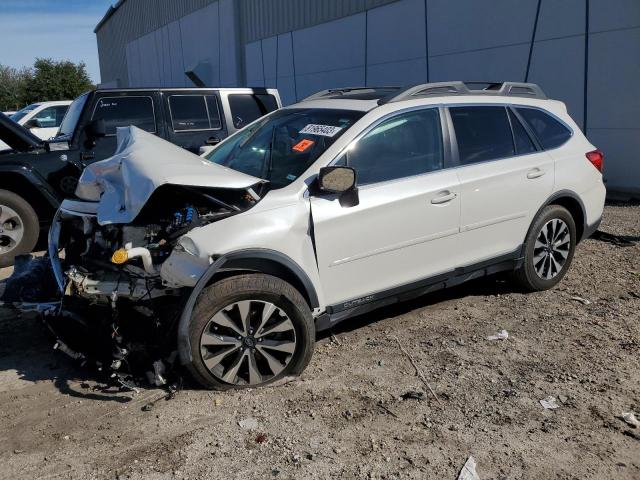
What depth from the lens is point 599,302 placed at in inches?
189

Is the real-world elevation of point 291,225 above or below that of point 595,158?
below

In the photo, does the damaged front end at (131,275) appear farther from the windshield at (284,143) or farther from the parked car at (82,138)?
the parked car at (82,138)

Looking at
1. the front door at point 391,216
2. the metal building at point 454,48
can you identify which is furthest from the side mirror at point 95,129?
the metal building at point 454,48

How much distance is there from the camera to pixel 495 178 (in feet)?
14.2

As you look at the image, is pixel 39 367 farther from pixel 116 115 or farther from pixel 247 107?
pixel 247 107

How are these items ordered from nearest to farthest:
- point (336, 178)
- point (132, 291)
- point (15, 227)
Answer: point (132, 291), point (336, 178), point (15, 227)

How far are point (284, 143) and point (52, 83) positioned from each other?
1962 inches

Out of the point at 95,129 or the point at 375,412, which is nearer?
the point at 375,412

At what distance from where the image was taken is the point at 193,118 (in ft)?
24.6

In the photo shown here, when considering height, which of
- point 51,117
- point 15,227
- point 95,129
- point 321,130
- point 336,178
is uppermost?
point 51,117

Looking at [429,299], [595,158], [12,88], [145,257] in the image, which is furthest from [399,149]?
[12,88]

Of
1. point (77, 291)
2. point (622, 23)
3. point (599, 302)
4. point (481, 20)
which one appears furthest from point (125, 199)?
point (481, 20)

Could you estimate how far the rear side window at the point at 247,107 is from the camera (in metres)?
7.88

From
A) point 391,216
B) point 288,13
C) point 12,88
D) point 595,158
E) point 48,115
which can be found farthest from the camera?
point 12,88
